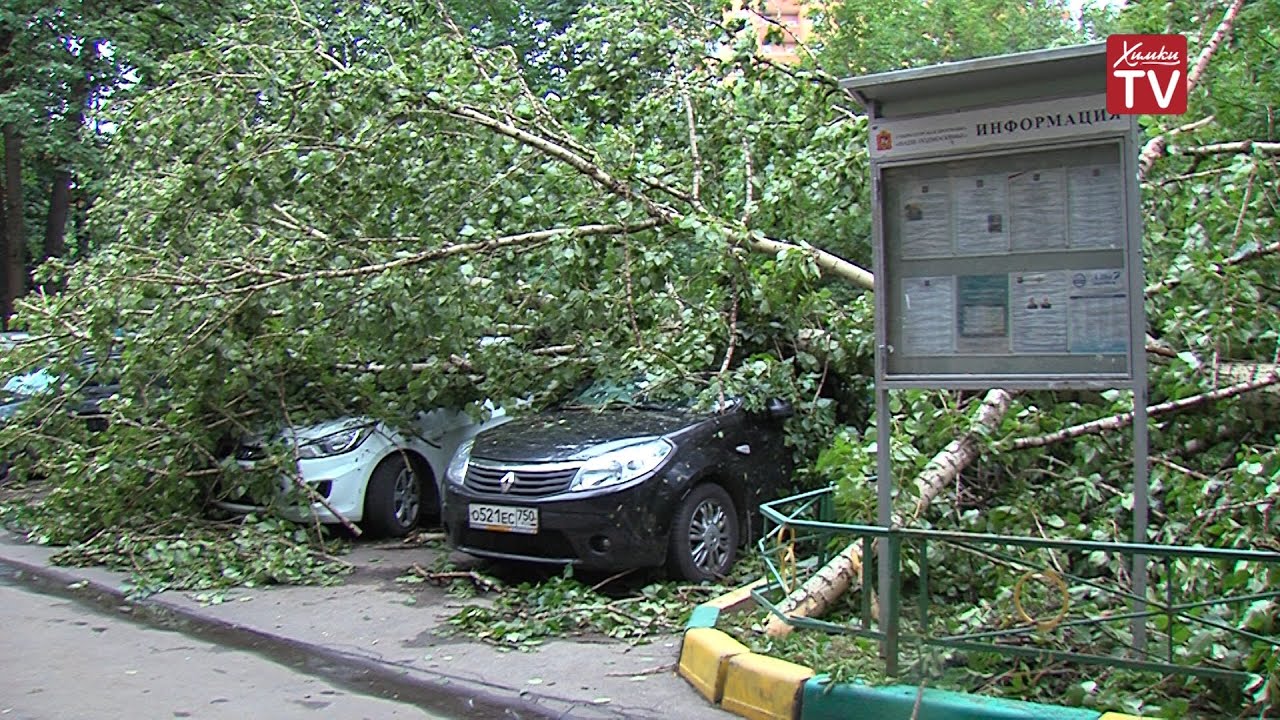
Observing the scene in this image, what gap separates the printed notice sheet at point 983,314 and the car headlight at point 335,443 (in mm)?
5561

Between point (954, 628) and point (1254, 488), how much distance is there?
1447 mm

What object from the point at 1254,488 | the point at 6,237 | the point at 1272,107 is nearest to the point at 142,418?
the point at 1254,488

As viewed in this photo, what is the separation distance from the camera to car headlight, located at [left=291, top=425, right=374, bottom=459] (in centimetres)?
907

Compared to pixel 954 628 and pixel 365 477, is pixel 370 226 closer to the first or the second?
pixel 365 477

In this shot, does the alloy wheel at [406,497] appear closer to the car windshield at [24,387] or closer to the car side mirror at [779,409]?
the car side mirror at [779,409]

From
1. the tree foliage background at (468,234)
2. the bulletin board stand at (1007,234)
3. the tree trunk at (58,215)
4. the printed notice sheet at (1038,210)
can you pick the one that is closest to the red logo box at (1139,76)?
the bulletin board stand at (1007,234)

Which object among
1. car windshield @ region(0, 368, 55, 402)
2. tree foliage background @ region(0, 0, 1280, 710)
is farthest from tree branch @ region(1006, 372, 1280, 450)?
car windshield @ region(0, 368, 55, 402)

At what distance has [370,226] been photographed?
8.70m

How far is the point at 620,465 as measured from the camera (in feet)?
23.2

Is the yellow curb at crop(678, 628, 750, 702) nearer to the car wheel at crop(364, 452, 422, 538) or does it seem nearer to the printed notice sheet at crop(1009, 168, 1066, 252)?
the printed notice sheet at crop(1009, 168, 1066, 252)

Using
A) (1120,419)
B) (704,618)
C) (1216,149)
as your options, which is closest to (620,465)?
(704,618)

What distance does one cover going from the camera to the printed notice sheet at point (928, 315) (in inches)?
201

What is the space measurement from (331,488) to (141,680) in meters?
3.19

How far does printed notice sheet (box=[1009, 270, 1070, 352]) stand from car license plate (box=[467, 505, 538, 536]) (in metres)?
3.33
